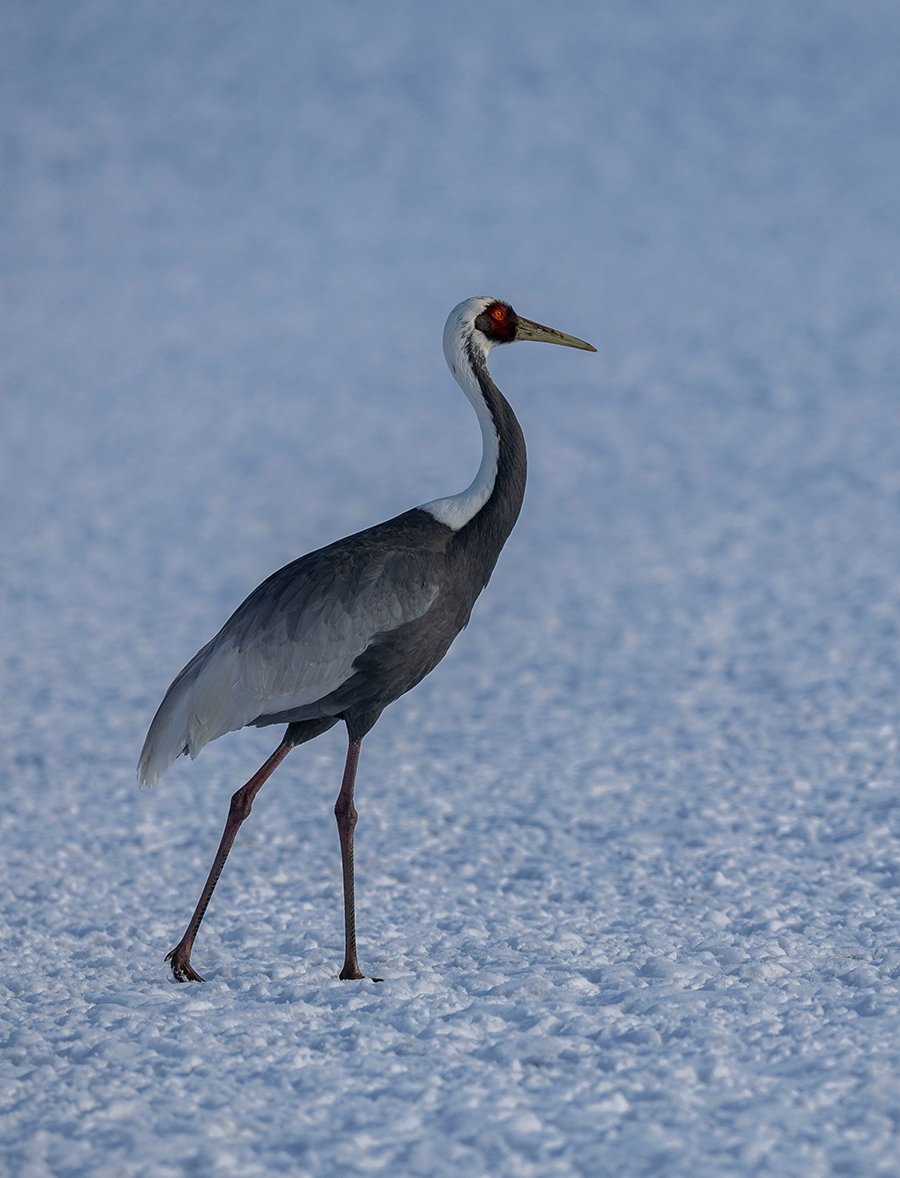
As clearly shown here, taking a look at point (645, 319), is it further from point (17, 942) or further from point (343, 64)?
point (17, 942)

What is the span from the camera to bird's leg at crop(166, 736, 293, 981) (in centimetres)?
554

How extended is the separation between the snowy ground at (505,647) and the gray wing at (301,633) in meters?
1.01

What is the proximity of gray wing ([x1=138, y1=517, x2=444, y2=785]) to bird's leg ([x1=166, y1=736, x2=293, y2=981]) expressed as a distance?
0.20 meters

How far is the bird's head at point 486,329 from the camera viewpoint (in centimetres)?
586

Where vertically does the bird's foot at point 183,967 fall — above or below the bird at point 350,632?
below

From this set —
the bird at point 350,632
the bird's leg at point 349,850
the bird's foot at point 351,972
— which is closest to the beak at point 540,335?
the bird at point 350,632

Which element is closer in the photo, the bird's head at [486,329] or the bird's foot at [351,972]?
the bird's foot at [351,972]

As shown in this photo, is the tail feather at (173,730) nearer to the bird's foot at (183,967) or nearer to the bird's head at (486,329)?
the bird's foot at (183,967)

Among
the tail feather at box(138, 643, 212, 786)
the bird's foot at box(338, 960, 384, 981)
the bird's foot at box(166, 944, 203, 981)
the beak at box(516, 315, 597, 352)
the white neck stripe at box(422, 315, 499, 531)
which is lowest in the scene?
the bird's foot at box(338, 960, 384, 981)

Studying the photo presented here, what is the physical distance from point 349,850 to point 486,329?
7.10 ft

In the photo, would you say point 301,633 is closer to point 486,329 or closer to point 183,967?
point 183,967

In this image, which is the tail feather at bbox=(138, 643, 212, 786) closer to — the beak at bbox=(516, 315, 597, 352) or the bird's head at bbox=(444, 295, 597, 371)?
the bird's head at bbox=(444, 295, 597, 371)

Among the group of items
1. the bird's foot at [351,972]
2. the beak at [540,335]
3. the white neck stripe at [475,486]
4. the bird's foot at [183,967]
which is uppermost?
the beak at [540,335]

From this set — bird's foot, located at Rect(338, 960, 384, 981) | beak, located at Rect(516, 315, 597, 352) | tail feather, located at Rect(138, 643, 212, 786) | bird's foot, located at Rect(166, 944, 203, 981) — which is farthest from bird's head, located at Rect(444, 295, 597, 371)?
bird's foot, located at Rect(166, 944, 203, 981)
